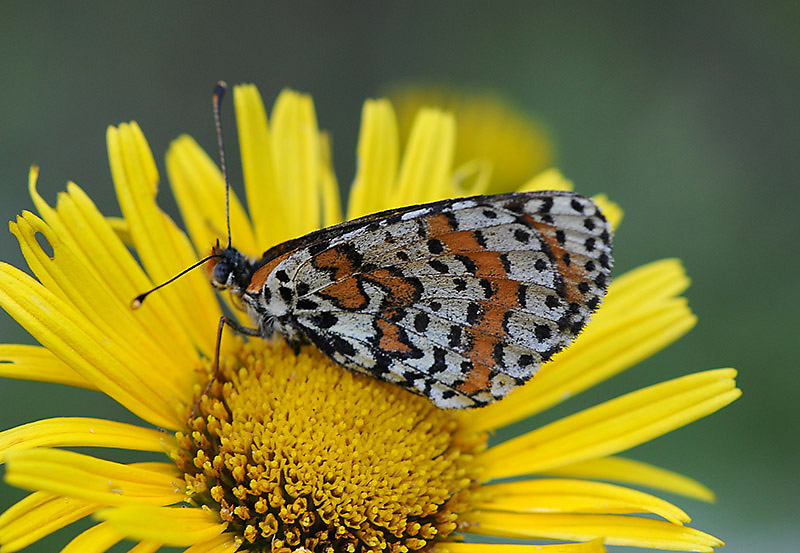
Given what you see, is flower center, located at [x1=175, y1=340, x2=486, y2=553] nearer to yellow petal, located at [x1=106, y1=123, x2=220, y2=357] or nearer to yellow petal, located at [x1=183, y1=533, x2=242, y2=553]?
yellow petal, located at [x1=183, y1=533, x2=242, y2=553]

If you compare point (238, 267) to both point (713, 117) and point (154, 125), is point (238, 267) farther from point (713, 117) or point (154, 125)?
point (713, 117)

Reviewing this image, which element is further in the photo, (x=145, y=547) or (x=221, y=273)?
(x=221, y=273)

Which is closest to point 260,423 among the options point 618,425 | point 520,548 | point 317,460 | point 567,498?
point 317,460

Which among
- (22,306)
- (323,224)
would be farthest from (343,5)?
(22,306)

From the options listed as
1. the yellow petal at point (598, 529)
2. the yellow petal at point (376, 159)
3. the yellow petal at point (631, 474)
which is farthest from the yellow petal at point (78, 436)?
the yellow petal at point (631, 474)

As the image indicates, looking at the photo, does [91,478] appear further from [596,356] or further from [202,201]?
[596,356]
